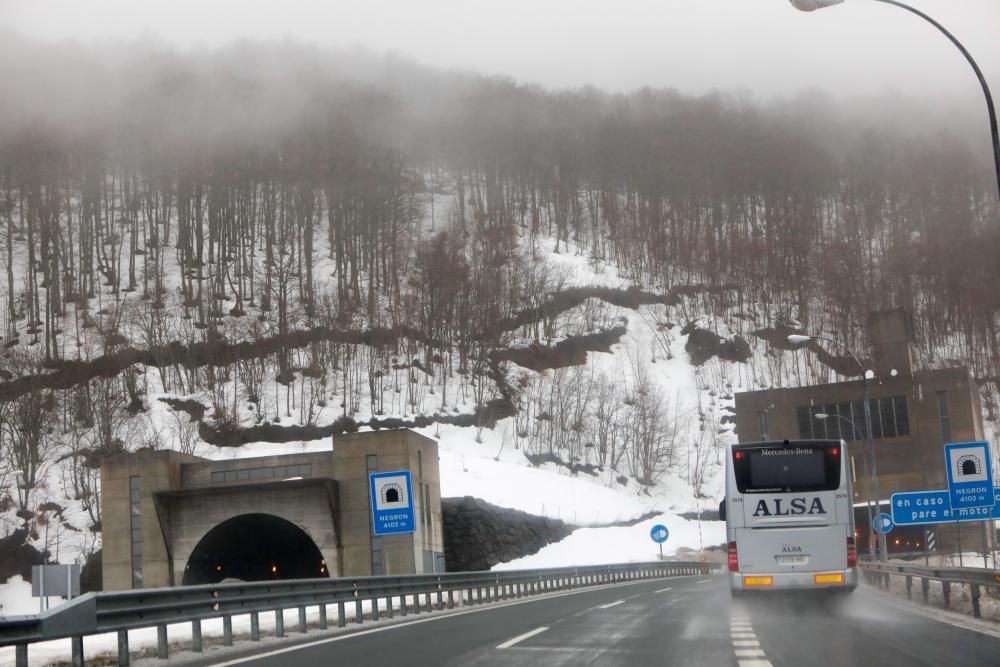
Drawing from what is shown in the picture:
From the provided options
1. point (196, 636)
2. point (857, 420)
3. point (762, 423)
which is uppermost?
point (762, 423)

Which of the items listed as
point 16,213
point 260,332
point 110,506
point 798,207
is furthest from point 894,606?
point 798,207

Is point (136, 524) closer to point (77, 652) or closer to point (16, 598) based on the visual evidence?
point (16, 598)

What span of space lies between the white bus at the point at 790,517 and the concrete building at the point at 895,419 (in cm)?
5877

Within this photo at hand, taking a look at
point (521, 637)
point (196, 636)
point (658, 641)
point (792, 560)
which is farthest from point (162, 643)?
point (792, 560)

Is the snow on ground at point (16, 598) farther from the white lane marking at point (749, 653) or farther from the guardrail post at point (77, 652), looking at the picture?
the white lane marking at point (749, 653)

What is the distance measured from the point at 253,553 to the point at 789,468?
35.3 m

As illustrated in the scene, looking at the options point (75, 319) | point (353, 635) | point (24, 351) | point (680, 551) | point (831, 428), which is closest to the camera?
point (353, 635)

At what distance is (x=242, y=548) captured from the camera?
5291 centimetres

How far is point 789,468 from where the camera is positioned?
25.6 meters

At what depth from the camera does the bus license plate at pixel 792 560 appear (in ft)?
81.7

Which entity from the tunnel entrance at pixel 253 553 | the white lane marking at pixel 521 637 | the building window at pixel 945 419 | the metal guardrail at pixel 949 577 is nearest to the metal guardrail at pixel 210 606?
the white lane marking at pixel 521 637

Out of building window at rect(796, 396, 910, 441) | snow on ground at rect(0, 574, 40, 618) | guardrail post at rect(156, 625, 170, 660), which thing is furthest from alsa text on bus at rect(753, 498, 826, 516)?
building window at rect(796, 396, 910, 441)

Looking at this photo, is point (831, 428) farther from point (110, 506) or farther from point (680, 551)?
point (110, 506)

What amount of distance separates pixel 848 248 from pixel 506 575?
139 metres
